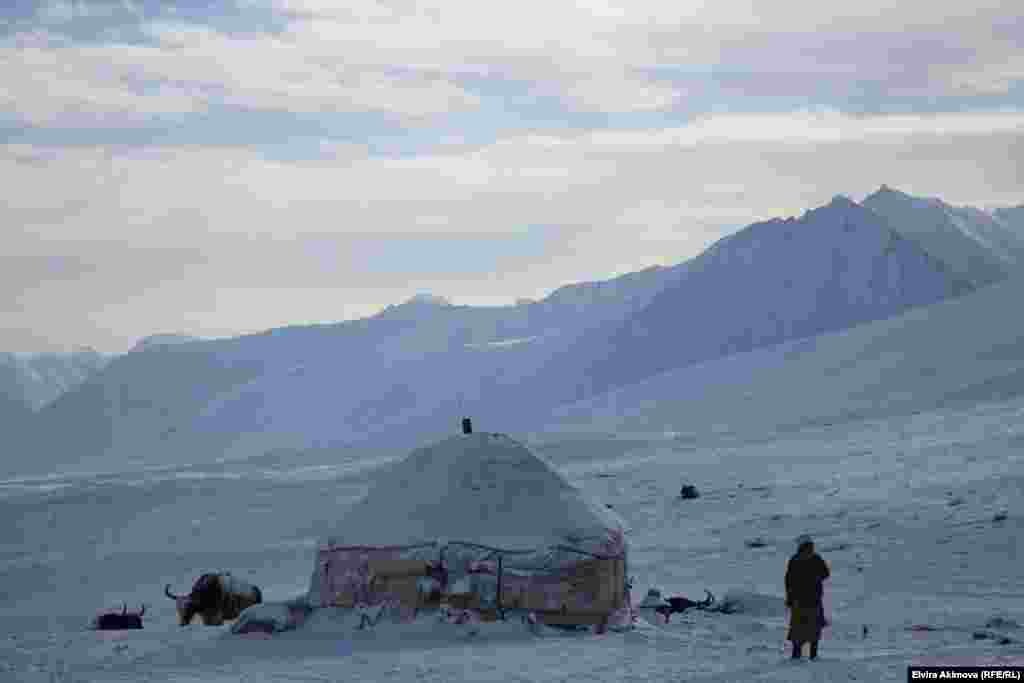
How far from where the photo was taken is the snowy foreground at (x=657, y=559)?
658 inches

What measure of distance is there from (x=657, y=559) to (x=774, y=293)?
101113mm

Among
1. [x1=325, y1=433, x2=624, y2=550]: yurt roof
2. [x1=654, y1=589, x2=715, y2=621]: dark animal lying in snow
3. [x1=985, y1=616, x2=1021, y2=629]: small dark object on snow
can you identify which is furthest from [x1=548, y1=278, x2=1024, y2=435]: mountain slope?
[x1=985, y1=616, x2=1021, y2=629]: small dark object on snow

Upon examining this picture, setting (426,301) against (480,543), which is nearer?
(480,543)

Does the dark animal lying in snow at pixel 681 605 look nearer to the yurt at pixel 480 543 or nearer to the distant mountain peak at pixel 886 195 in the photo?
the yurt at pixel 480 543

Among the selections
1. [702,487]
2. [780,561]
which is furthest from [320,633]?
[702,487]

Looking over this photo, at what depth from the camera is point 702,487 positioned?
3959cm

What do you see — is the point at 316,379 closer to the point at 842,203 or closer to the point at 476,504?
the point at 842,203

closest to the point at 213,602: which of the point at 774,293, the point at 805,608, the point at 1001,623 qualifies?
the point at 805,608

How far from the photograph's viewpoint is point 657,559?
29625mm

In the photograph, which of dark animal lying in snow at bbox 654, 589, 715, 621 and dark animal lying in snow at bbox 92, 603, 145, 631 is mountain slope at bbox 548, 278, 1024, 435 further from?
dark animal lying in snow at bbox 92, 603, 145, 631

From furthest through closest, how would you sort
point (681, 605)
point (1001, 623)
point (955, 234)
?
point (955, 234)
point (681, 605)
point (1001, 623)

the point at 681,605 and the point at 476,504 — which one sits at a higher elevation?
the point at 476,504

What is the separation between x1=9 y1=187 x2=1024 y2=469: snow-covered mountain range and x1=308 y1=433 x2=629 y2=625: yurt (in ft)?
232

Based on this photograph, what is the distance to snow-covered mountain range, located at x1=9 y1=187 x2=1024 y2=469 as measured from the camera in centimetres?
12575
